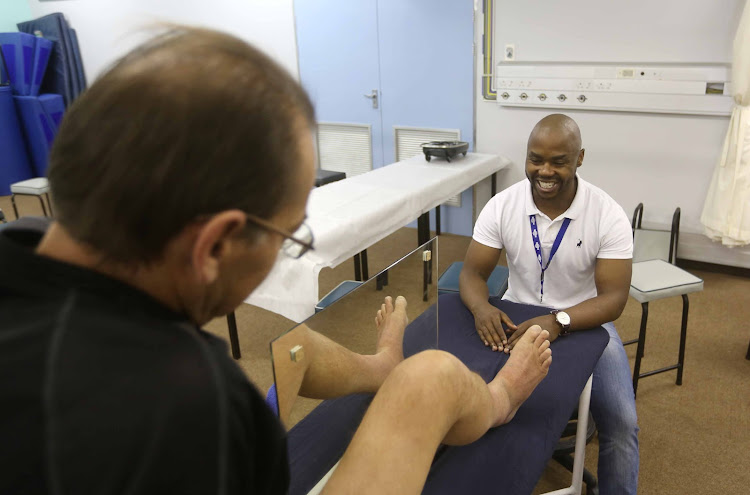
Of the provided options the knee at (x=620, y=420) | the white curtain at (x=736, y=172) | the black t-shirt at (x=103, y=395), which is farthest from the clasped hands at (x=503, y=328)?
the white curtain at (x=736, y=172)

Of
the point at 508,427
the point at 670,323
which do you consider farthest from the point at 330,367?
the point at 670,323

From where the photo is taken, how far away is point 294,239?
23.5 inches

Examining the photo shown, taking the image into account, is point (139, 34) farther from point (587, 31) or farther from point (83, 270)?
point (587, 31)

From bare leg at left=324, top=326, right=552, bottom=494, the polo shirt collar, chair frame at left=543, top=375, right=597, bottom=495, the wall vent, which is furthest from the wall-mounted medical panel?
bare leg at left=324, top=326, right=552, bottom=494

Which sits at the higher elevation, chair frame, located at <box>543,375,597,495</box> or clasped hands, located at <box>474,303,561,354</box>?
clasped hands, located at <box>474,303,561,354</box>

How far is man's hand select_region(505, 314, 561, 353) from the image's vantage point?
4.77 feet

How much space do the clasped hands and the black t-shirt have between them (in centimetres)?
103

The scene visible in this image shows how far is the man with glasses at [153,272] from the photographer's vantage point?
1.46ft

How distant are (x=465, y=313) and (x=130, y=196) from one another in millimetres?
1266

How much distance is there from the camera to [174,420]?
1.51 feet

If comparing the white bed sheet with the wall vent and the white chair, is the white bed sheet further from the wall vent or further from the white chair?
the white chair

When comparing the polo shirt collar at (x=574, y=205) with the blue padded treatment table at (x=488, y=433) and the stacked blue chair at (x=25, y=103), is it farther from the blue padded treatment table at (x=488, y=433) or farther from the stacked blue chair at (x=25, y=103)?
the stacked blue chair at (x=25, y=103)

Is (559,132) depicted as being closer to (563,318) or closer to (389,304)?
(563,318)

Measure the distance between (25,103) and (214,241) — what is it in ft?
21.1
